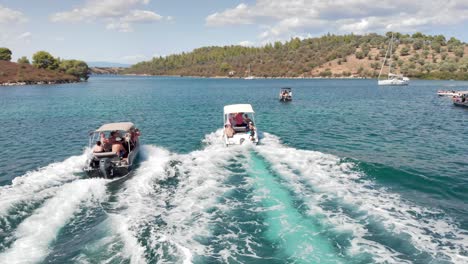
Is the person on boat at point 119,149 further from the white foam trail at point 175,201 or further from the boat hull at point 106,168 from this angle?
the white foam trail at point 175,201

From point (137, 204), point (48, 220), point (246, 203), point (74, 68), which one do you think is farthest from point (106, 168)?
point (74, 68)

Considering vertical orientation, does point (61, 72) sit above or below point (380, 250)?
above

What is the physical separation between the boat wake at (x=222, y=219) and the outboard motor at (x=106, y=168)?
506 millimetres

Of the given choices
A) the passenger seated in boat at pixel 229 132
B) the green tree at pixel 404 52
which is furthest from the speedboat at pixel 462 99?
the green tree at pixel 404 52

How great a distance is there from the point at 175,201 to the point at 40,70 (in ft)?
613

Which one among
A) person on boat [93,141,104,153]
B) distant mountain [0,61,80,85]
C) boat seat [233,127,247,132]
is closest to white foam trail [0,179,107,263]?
person on boat [93,141,104,153]

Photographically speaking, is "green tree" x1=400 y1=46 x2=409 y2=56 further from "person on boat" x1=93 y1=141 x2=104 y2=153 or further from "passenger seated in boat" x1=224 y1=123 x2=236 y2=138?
"person on boat" x1=93 y1=141 x2=104 y2=153

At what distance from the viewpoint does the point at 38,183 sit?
66.1 feet

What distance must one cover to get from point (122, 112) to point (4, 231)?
43.7 metres

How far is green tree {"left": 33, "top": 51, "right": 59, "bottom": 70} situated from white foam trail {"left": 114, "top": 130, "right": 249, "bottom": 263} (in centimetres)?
18377

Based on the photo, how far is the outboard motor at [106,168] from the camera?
66.1 feet

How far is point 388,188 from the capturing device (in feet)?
62.3

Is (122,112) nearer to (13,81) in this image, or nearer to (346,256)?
(346,256)

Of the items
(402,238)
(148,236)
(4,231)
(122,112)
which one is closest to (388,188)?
(402,238)
